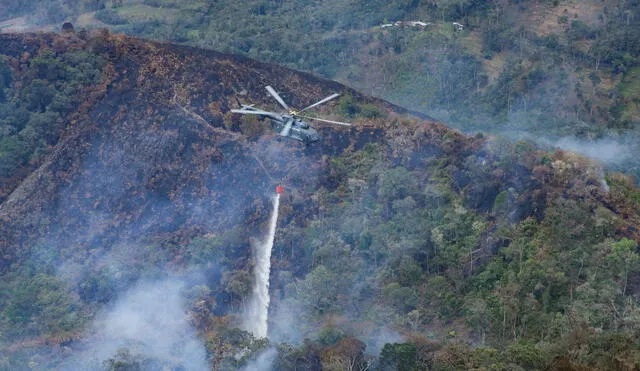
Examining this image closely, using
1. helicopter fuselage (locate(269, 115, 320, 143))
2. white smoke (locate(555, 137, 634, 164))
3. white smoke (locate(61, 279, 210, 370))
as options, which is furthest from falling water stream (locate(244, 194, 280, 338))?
white smoke (locate(555, 137, 634, 164))

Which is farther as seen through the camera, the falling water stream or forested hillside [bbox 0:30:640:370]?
the falling water stream

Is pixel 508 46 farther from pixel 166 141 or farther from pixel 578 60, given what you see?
pixel 166 141

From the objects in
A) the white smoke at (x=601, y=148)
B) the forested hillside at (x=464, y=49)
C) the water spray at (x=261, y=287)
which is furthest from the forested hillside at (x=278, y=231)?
the forested hillside at (x=464, y=49)

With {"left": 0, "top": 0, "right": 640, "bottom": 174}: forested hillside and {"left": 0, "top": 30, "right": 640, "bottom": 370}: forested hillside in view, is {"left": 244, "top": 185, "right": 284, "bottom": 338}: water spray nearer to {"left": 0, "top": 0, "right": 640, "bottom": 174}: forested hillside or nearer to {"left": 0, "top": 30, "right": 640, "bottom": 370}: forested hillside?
{"left": 0, "top": 30, "right": 640, "bottom": 370}: forested hillside

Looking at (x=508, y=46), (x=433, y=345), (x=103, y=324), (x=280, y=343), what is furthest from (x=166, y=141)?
(x=508, y=46)

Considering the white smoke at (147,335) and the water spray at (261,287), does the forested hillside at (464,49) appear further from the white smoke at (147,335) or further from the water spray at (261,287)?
the white smoke at (147,335)

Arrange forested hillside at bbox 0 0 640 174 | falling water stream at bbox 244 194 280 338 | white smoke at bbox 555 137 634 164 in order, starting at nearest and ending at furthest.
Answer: falling water stream at bbox 244 194 280 338 < white smoke at bbox 555 137 634 164 < forested hillside at bbox 0 0 640 174
